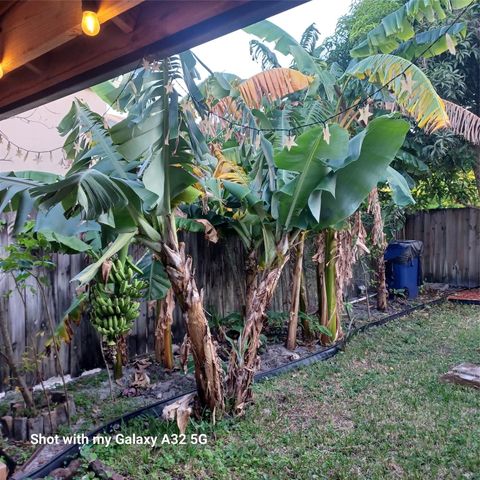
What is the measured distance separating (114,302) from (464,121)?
217 inches

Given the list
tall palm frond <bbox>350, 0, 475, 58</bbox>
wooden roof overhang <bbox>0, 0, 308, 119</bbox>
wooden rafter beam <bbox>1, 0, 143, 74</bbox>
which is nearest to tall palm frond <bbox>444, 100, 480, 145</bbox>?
tall palm frond <bbox>350, 0, 475, 58</bbox>

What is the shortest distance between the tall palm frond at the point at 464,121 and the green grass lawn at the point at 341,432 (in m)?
3.28

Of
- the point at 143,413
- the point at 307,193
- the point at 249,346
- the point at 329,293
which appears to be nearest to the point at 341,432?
the point at 249,346

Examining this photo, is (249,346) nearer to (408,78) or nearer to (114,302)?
(114,302)

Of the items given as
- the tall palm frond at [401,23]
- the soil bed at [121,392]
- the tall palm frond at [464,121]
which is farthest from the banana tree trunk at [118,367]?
the tall palm frond at [464,121]

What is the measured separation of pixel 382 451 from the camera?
271cm

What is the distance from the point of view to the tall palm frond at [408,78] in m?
4.12

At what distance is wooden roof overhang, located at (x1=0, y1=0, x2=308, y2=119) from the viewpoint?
1358mm

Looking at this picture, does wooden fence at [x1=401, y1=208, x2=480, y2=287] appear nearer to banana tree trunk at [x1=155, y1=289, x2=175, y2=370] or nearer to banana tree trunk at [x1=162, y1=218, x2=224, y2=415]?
banana tree trunk at [x1=155, y1=289, x2=175, y2=370]

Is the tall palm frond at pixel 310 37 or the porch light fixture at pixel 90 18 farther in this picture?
the tall palm frond at pixel 310 37

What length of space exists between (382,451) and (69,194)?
8.29ft

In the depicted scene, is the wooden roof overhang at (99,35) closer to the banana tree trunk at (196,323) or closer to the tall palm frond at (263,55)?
the banana tree trunk at (196,323)

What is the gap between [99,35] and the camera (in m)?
1.63

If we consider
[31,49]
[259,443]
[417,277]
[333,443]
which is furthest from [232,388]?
[417,277]
